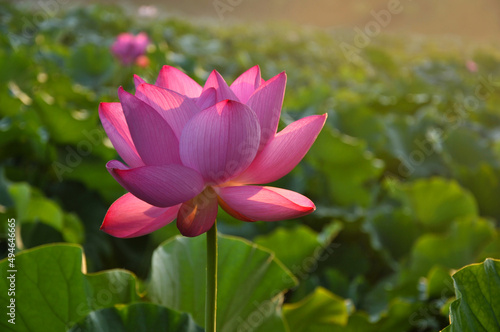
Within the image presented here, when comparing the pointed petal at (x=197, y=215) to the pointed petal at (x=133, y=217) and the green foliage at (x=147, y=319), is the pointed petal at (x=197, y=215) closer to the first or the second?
the pointed petal at (x=133, y=217)

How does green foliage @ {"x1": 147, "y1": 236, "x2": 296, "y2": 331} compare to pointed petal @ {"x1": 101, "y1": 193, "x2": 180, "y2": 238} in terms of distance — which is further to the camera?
green foliage @ {"x1": 147, "y1": 236, "x2": 296, "y2": 331}

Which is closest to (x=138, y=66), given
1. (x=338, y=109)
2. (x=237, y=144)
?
(x=338, y=109)

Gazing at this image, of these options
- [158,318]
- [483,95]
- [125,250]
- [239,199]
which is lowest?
[125,250]

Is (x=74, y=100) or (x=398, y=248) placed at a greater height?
(x=74, y=100)

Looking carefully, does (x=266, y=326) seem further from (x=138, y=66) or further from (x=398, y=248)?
(x=138, y=66)

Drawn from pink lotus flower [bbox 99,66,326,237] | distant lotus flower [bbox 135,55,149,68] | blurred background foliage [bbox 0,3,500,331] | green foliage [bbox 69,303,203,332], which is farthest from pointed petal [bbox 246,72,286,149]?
distant lotus flower [bbox 135,55,149,68]

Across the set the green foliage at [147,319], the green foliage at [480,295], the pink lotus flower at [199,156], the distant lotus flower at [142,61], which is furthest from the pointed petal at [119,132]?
the distant lotus flower at [142,61]

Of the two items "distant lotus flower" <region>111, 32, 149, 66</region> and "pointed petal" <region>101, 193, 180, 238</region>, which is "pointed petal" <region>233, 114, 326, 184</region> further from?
"distant lotus flower" <region>111, 32, 149, 66</region>
